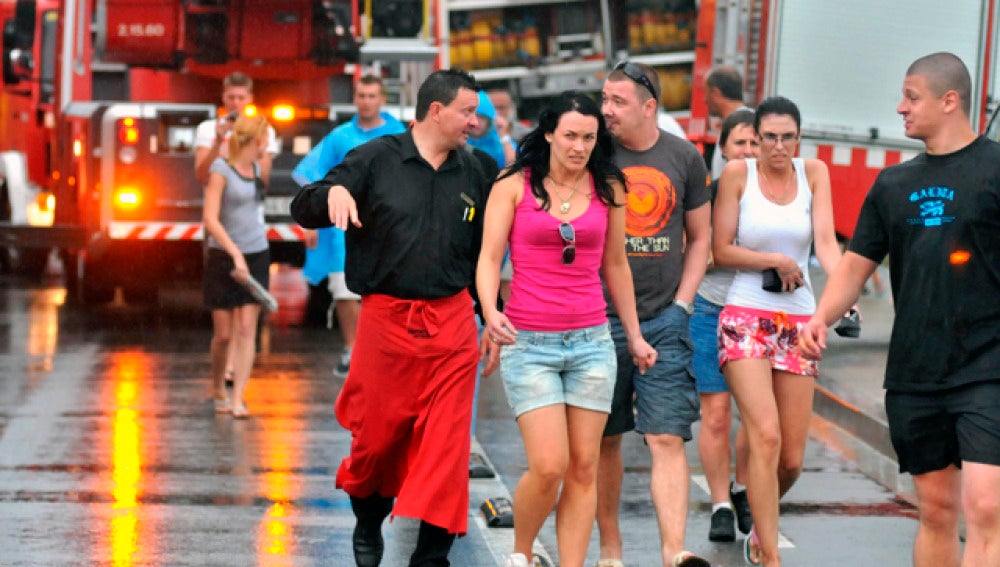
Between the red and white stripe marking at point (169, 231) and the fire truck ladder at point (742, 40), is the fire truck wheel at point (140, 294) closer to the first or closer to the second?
the red and white stripe marking at point (169, 231)

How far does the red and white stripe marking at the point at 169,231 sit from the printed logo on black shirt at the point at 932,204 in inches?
405

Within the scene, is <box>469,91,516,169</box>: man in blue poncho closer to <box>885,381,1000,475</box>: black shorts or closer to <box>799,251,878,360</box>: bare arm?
<box>799,251,878,360</box>: bare arm

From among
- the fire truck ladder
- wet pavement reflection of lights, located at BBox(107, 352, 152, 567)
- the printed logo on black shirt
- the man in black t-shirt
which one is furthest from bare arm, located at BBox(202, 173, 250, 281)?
the printed logo on black shirt

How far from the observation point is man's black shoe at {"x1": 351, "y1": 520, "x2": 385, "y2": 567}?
264 inches

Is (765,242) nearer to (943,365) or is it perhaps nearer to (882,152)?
(943,365)

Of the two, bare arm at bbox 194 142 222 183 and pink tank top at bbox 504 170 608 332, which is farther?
bare arm at bbox 194 142 222 183

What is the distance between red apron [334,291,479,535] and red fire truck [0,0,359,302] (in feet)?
29.2

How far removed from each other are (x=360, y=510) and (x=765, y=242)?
6.23 feet

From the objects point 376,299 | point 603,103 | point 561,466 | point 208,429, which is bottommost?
point 208,429

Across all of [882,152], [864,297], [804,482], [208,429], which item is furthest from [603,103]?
[864,297]

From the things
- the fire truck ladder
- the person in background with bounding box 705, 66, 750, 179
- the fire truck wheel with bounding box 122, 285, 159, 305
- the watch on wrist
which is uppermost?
the fire truck ladder

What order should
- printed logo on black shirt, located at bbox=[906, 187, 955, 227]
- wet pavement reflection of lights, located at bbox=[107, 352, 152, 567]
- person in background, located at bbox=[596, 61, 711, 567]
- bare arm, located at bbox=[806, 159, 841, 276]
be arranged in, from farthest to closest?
wet pavement reflection of lights, located at bbox=[107, 352, 152, 567] < bare arm, located at bbox=[806, 159, 841, 276] < person in background, located at bbox=[596, 61, 711, 567] < printed logo on black shirt, located at bbox=[906, 187, 955, 227]

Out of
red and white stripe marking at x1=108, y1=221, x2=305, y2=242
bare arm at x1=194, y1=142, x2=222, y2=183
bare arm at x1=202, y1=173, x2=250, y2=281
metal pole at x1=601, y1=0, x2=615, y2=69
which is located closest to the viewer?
bare arm at x1=202, y1=173, x2=250, y2=281

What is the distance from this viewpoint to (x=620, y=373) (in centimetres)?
663
